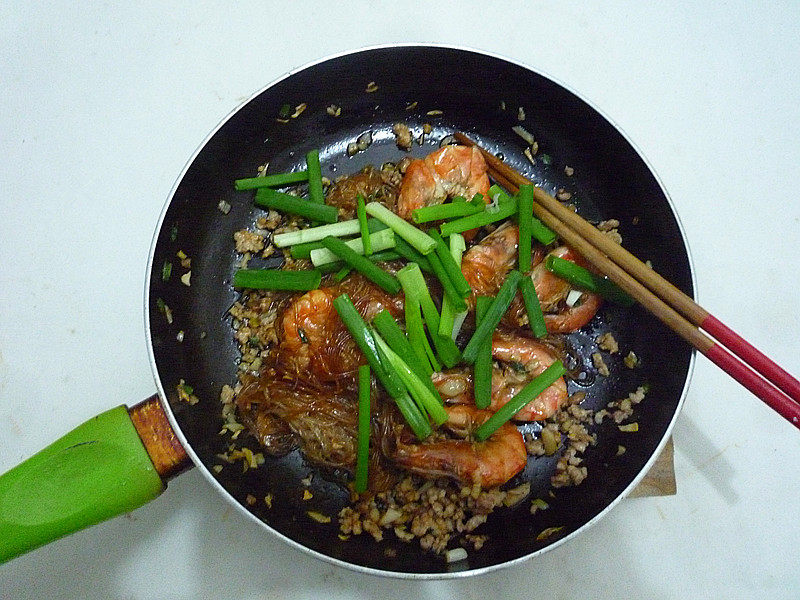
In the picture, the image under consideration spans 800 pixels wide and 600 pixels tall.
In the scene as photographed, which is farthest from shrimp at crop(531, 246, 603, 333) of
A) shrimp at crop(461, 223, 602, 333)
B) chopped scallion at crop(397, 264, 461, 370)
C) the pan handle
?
the pan handle

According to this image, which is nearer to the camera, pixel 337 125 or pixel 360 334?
pixel 360 334

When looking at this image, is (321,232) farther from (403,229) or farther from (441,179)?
(441,179)

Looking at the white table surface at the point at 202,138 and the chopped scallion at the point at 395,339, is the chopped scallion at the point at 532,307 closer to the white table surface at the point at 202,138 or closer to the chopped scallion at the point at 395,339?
the chopped scallion at the point at 395,339

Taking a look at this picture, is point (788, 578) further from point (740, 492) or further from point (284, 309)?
point (284, 309)

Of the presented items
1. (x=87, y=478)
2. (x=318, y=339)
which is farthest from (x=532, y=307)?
(x=87, y=478)

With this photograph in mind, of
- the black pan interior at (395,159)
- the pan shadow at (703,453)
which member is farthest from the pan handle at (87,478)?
the pan shadow at (703,453)

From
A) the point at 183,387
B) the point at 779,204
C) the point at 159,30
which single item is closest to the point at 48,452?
the point at 183,387

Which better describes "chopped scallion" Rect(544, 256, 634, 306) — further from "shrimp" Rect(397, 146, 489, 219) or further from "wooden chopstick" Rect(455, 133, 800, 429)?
"shrimp" Rect(397, 146, 489, 219)
